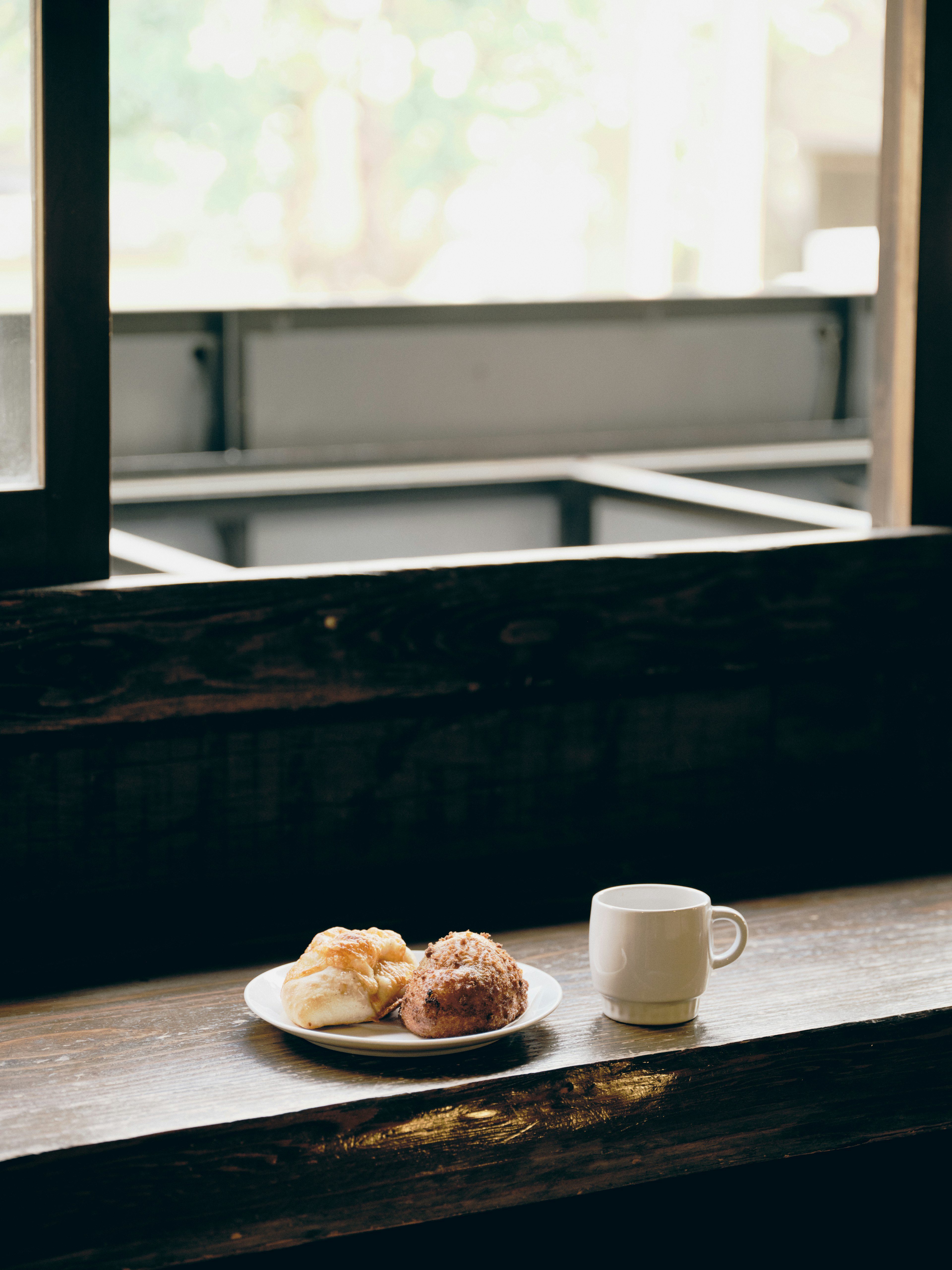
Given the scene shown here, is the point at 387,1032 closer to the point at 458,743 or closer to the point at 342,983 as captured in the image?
the point at 342,983

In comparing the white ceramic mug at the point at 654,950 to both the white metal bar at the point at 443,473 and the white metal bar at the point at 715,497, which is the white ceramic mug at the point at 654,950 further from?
the white metal bar at the point at 443,473

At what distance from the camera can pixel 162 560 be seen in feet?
5.79

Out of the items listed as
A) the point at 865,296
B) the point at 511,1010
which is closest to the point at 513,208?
the point at 865,296

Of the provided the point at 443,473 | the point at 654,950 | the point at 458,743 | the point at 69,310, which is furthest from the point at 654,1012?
the point at 443,473

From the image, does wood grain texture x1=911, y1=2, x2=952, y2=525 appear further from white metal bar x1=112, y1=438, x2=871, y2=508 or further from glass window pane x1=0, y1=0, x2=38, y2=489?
white metal bar x1=112, y1=438, x2=871, y2=508

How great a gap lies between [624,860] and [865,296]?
350cm

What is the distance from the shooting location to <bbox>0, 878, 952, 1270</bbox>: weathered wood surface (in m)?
1.00

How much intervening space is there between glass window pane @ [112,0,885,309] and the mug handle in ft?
29.5

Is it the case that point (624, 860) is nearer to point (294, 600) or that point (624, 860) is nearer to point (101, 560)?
point (294, 600)

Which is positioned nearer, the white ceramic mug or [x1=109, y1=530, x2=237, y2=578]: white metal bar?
the white ceramic mug

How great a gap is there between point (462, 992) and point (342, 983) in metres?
0.10

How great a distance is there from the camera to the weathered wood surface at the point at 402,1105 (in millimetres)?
1000

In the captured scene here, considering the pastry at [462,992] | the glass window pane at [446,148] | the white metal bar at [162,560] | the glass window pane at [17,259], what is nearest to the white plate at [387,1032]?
the pastry at [462,992]

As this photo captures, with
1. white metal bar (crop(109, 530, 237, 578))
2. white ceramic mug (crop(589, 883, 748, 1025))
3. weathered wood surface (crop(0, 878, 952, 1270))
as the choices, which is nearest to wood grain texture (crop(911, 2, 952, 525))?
weathered wood surface (crop(0, 878, 952, 1270))
